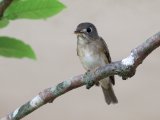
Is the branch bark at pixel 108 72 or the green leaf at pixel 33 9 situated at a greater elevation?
the green leaf at pixel 33 9

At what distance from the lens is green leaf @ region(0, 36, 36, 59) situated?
45cm

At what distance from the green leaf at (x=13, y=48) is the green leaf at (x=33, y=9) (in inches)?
1.2

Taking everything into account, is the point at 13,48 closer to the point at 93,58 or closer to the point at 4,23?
the point at 4,23

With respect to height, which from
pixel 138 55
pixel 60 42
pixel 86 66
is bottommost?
pixel 138 55

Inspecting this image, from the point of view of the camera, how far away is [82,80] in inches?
19.4

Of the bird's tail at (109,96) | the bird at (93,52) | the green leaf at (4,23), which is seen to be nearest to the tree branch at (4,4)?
the green leaf at (4,23)

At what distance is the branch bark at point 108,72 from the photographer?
0.43 meters

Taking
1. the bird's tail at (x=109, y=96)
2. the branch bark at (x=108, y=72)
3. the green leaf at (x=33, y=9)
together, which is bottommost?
the branch bark at (x=108, y=72)

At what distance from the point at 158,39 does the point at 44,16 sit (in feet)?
0.33

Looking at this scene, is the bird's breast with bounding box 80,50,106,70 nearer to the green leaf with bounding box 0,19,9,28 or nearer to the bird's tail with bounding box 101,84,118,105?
the bird's tail with bounding box 101,84,118,105

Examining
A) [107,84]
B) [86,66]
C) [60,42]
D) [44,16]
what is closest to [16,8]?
[44,16]

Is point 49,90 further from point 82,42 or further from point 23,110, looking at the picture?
point 82,42

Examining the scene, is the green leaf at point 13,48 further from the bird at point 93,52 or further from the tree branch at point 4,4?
the bird at point 93,52

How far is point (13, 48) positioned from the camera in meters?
0.46
